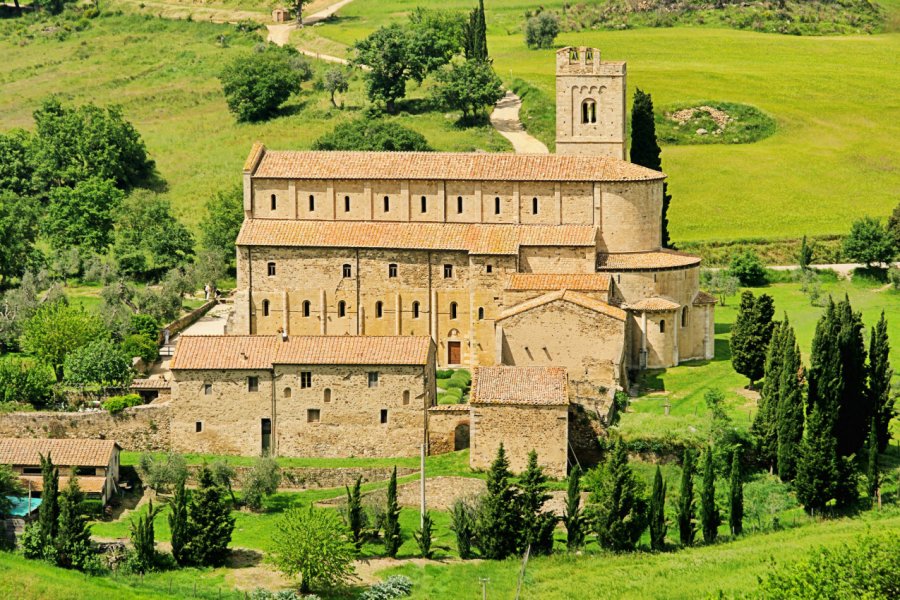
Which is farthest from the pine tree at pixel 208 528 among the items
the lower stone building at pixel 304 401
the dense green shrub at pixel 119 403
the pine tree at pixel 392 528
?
the dense green shrub at pixel 119 403

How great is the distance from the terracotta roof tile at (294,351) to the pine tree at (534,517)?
865cm

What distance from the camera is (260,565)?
5866cm

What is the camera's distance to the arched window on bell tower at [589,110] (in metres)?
82.9

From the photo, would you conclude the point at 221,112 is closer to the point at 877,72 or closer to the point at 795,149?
the point at 795,149

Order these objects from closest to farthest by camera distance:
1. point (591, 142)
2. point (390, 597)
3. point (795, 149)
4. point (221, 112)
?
1. point (390, 597)
2. point (591, 142)
3. point (795, 149)
4. point (221, 112)

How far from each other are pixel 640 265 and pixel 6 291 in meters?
34.4

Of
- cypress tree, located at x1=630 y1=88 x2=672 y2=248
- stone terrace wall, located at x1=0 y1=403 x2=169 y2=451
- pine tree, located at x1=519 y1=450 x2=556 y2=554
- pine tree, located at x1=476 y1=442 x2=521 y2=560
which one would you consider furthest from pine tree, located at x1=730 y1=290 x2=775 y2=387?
stone terrace wall, located at x1=0 y1=403 x2=169 y2=451

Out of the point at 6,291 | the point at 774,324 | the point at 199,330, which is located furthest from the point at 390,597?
the point at 6,291

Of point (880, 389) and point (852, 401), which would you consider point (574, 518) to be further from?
point (880, 389)

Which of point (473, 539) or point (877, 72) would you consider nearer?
point (473, 539)

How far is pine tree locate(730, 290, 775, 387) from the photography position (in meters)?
71.2

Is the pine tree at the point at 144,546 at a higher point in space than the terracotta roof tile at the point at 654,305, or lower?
lower

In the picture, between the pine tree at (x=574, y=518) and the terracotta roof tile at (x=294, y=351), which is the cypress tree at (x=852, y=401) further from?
the terracotta roof tile at (x=294, y=351)

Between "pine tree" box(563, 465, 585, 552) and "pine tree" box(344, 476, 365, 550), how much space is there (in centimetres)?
738
